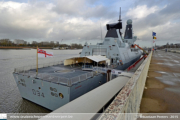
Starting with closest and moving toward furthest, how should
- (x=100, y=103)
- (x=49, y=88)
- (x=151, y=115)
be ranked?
1. (x=151, y=115)
2. (x=100, y=103)
3. (x=49, y=88)

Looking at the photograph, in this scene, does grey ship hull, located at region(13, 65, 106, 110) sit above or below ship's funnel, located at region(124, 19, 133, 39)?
below

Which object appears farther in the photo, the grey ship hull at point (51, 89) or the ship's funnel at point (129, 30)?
the ship's funnel at point (129, 30)

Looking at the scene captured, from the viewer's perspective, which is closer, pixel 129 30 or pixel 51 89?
pixel 51 89

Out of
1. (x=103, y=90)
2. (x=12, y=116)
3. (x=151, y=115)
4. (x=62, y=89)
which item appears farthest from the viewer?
(x=12, y=116)

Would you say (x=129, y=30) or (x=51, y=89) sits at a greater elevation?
(x=129, y=30)

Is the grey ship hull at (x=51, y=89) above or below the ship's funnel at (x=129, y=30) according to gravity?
below

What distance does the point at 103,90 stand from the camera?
6.10 metres

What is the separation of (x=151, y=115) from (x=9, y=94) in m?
13.0

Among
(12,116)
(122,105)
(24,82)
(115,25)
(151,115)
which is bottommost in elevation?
(12,116)

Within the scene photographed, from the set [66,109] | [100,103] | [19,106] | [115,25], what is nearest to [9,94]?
[19,106]

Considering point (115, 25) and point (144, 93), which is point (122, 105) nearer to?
point (144, 93)

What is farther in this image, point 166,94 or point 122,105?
point 166,94

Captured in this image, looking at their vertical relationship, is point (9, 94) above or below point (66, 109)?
below

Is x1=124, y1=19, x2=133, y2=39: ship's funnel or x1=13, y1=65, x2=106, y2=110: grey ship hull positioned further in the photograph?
x1=124, y1=19, x2=133, y2=39: ship's funnel
